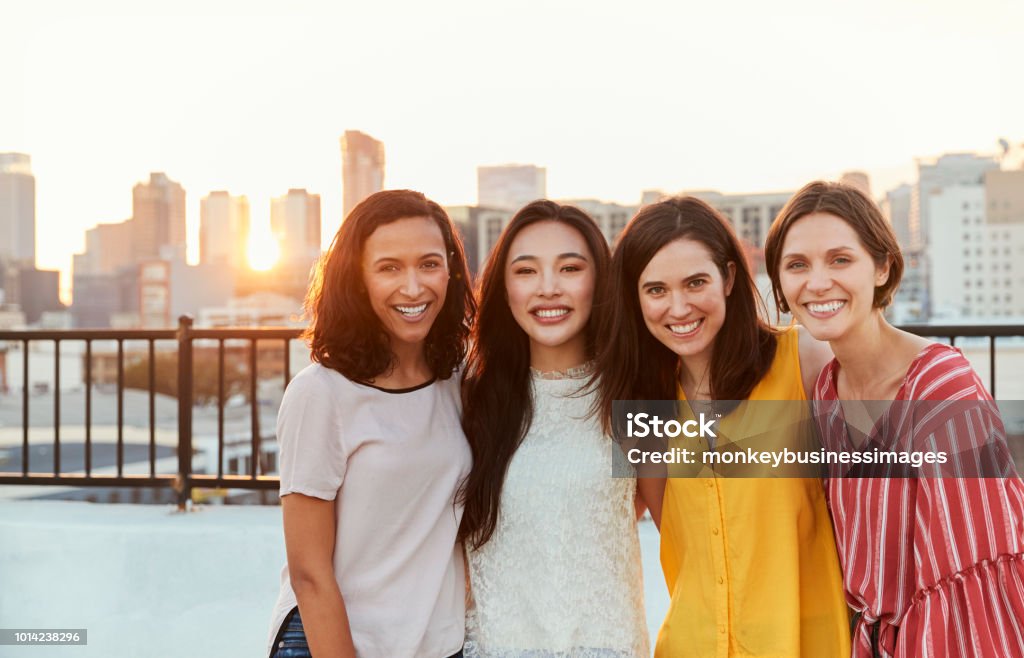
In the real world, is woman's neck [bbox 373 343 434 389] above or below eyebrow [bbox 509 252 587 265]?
below

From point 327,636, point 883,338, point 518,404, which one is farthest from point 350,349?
point 883,338

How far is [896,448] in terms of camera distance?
5.03 feet

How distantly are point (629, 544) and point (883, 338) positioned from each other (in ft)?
2.21

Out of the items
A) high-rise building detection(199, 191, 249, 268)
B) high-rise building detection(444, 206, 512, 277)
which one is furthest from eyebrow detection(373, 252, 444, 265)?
high-rise building detection(199, 191, 249, 268)

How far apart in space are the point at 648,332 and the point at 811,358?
0.36 metres

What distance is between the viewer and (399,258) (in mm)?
1729

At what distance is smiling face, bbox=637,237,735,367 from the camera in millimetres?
1731

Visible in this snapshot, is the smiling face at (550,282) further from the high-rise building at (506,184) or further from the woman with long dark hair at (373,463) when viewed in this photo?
the high-rise building at (506,184)

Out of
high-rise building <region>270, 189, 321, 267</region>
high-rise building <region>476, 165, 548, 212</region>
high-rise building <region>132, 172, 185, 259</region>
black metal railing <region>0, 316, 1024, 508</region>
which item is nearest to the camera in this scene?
black metal railing <region>0, 316, 1024, 508</region>

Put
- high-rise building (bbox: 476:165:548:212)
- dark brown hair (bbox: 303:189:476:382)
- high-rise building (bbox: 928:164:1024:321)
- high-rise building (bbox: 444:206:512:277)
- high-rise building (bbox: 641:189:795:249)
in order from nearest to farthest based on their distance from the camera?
dark brown hair (bbox: 303:189:476:382)
high-rise building (bbox: 641:189:795:249)
high-rise building (bbox: 444:206:512:277)
high-rise building (bbox: 928:164:1024:321)
high-rise building (bbox: 476:165:548:212)

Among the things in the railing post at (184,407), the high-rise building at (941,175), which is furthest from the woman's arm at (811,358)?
the high-rise building at (941,175)

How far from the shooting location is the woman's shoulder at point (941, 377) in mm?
1460

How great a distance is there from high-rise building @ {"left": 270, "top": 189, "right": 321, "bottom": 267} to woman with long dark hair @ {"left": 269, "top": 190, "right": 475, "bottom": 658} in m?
105

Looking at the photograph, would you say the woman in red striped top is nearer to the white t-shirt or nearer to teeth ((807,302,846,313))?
teeth ((807,302,846,313))
